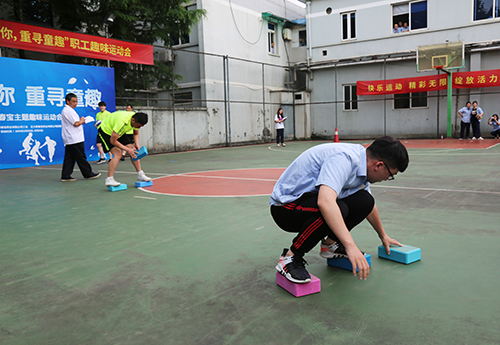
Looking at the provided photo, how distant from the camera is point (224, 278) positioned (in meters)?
2.86

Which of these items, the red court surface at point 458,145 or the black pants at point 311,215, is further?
the red court surface at point 458,145

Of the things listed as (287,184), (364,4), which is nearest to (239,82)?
(364,4)

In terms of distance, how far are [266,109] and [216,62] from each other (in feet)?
13.3

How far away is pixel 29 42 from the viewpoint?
36.2 ft

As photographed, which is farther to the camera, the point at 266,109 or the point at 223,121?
the point at 266,109

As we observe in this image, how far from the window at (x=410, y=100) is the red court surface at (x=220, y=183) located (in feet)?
44.6

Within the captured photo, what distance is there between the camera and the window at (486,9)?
18.0 m

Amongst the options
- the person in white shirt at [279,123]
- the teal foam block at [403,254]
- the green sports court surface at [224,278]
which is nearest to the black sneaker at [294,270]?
the green sports court surface at [224,278]

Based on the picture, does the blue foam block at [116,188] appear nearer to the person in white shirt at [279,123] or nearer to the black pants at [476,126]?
the person in white shirt at [279,123]

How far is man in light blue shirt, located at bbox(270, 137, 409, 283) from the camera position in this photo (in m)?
2.17

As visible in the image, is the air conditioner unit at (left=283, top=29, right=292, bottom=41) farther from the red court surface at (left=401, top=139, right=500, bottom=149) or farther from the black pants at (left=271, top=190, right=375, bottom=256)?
the black pants at (left=271, top=190, right=375, bottom=256)

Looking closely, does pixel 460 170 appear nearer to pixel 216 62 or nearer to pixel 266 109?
pixel 216 62

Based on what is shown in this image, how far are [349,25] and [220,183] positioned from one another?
56.2 ft

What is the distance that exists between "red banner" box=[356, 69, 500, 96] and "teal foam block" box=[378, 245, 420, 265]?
687 inches
